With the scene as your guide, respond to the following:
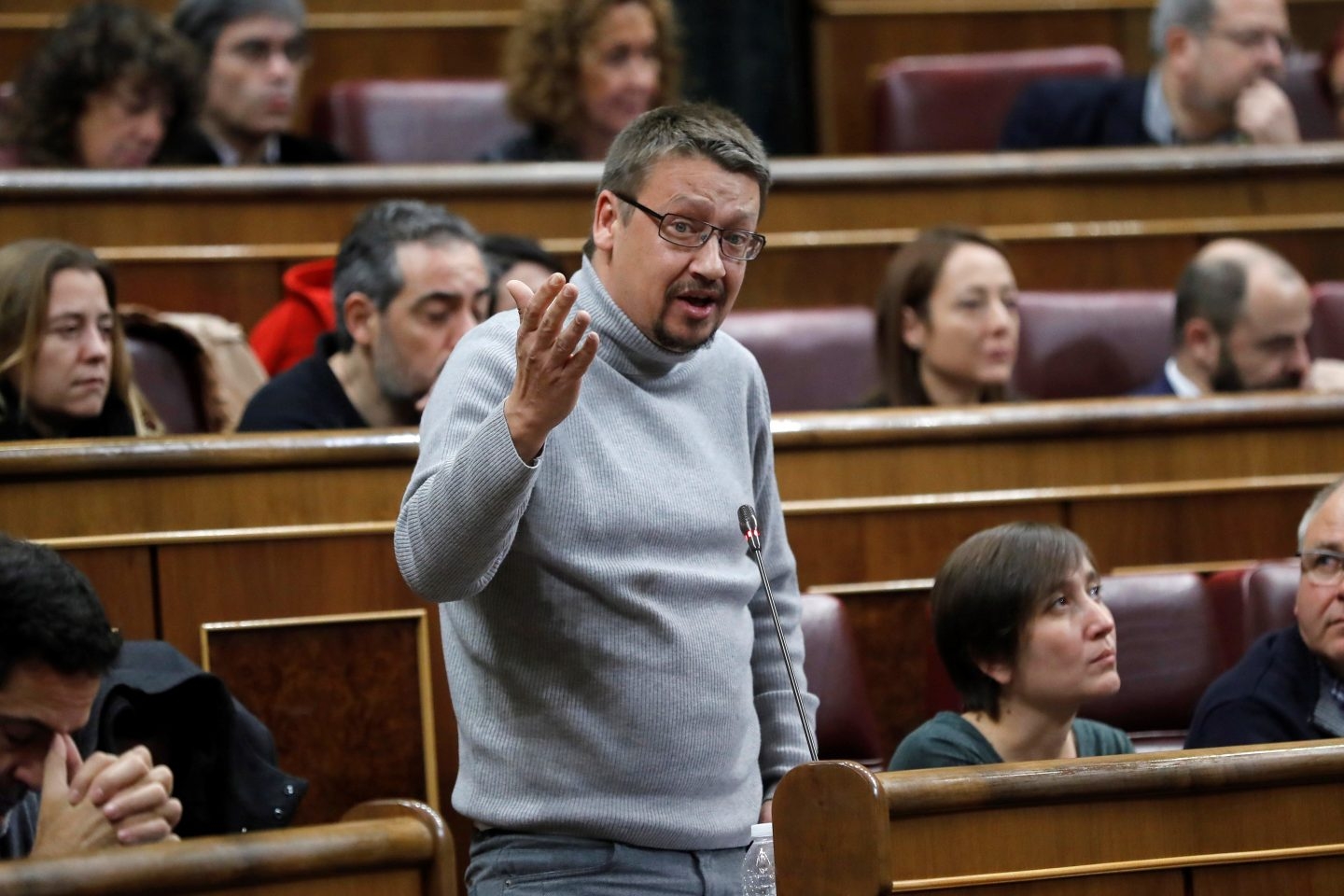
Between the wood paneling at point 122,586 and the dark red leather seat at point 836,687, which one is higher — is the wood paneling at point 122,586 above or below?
above

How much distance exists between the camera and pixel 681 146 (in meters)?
0.69

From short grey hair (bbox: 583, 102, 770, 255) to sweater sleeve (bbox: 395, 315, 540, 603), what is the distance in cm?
10

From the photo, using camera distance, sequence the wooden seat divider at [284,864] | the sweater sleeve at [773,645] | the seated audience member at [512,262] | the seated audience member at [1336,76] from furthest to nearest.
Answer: the seated audience member at [1336,76], the seated audience member at [512,262], the sweater sleeve at [773,645], the wooden seat divider at [284,864]

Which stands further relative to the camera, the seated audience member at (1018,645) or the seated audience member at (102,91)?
the seated audience member at (102,91)

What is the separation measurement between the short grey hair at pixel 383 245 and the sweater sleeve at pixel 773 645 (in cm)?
43

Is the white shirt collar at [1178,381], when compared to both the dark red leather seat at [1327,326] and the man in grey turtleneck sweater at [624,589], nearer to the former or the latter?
the dark red leather seat at [1327,326]

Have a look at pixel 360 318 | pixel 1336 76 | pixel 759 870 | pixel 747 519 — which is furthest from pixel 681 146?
pixel 1336 76

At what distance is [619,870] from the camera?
67 centimetres

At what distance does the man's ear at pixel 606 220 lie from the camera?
0.71 metres

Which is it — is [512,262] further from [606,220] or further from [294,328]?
[606,220]

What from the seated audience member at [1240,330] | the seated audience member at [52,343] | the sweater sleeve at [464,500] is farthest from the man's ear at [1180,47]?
the sweater sleeve at [464,500]

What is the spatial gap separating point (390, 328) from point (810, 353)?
0.36m

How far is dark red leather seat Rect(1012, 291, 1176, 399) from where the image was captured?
1402 mm

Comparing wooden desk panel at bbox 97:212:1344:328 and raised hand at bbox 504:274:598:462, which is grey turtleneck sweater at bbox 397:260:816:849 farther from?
wooden desk panel at bbox 97:212:1344:328
